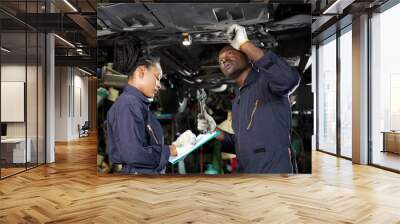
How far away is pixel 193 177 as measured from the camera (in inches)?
248

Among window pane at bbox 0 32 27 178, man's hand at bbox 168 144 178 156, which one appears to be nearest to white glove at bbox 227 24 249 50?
man's hand at bbox 168 144 178 156

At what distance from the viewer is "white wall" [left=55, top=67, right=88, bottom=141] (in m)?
14.8

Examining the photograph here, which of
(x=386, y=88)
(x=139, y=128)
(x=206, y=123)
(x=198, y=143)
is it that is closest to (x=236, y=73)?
(x=206, y=123)

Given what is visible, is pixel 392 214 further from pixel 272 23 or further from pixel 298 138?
pixel 272 23

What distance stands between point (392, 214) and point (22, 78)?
607 centimetres

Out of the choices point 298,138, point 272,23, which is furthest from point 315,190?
point 272,23

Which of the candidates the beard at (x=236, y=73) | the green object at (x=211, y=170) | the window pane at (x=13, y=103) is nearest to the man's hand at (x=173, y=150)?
the green object at (x=211, y=170)

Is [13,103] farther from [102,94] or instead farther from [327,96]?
[327,96]

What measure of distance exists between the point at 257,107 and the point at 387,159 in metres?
3.21

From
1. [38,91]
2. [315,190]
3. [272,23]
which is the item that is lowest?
[315,190]

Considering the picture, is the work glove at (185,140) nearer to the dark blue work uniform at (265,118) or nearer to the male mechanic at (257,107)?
the male mechanic at (257,107)

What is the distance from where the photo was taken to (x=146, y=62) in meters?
6.02

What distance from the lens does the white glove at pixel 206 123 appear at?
5957 mm

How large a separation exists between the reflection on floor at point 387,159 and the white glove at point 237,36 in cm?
365
